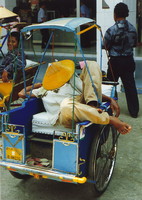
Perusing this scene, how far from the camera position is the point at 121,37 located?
18.8 feet

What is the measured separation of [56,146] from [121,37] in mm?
3052

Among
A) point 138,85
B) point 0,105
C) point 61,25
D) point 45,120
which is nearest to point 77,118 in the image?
point 45,120

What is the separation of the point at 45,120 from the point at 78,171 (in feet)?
2.32

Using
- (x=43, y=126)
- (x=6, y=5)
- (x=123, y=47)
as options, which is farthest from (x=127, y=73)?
(x=6, y=5)

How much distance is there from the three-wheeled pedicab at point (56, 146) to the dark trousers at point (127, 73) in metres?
2.07

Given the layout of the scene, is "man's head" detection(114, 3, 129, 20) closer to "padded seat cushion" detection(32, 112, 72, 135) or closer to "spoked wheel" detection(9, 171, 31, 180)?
"padded seat cushion" detection(32, 112, 72, 135)

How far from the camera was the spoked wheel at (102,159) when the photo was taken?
3402mm

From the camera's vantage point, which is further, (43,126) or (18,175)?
(18,175)

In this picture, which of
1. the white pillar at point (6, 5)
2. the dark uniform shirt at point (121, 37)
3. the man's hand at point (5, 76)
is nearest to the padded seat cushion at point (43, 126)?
the man's hand at point (5, 76)

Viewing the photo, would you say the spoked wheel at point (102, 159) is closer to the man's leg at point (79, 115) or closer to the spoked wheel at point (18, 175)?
the man's leg at point (79, 115)

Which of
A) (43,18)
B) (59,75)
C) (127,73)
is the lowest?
(127,73)

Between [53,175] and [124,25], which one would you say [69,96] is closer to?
[53,175]

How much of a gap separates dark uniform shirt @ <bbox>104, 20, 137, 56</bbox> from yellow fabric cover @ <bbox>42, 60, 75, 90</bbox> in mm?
2249

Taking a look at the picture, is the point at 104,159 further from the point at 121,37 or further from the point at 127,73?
the point at 121,37
